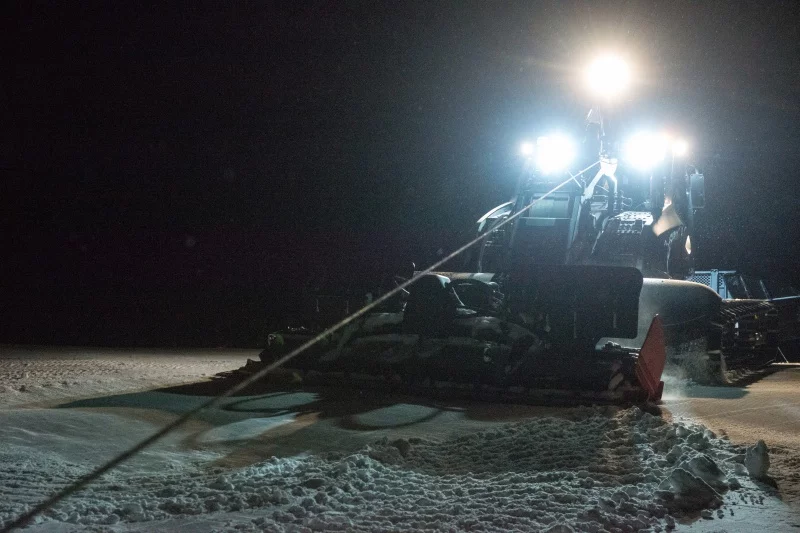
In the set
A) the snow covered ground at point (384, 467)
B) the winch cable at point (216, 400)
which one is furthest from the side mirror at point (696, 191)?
the snow covered ground at point (384, 467)

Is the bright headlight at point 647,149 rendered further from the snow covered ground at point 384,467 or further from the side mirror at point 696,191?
the snow covered ground at point 384,467

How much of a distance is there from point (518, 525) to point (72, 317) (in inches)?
771

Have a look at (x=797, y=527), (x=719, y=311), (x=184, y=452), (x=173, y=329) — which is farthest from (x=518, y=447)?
(x=173, y=329)

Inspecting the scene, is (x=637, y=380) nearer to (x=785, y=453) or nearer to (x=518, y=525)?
(x=785, y=453)

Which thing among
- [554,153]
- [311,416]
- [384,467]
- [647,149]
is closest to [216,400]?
[311,416]

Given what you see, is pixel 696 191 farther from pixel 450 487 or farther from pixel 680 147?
pixel 450 487

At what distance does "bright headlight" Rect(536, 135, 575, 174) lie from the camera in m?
11.2

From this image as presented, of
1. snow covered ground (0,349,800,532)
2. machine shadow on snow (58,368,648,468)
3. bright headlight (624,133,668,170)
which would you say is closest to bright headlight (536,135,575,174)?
bright headlight (624,133,668,170)

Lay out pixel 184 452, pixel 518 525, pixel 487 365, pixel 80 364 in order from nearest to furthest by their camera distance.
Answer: pixel 518 525, pixel 184 452, pixel 487 365, pixel 80 364

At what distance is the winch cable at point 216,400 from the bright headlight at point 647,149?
0.71 meters

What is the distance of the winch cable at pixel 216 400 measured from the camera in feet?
14.6

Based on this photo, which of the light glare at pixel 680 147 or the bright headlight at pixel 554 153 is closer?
the bright headlight at pixel 554 153

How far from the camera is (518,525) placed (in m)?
4.22

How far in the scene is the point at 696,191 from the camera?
11914 mm
